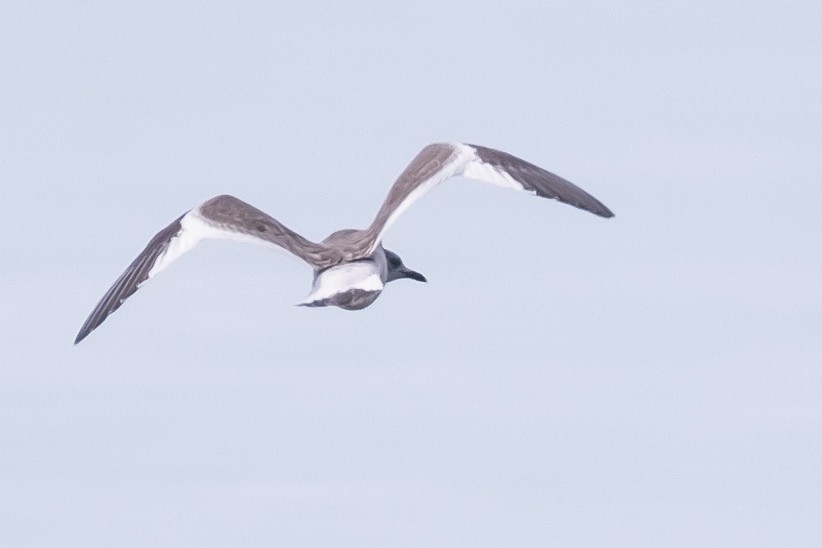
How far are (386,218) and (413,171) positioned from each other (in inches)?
56.2

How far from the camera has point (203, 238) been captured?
27.3m

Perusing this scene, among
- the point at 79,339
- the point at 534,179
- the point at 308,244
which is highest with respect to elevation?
the point at 534,179

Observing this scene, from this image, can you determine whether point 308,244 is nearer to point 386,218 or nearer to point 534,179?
point 386,218

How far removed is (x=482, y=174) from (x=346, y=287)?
4408 mm

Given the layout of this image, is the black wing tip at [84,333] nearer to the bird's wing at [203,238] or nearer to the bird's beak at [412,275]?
the bird's wing at [203,238]

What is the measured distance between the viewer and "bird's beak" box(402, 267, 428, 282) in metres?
31.0

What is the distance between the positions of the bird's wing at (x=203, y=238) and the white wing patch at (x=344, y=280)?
0.34 meters

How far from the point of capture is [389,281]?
3064cm

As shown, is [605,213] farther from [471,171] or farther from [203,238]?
[203,238]

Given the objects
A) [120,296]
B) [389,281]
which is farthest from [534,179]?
[120,296]

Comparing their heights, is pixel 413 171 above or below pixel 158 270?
above

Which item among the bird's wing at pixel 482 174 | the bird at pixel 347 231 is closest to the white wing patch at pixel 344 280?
the bird at pixel 347 231

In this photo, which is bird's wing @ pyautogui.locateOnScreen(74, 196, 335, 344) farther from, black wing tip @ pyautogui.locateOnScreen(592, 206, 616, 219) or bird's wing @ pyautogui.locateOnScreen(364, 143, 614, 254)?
black wing tip @ pyautogui.locateOnScreen(592, 206, 616, 219)

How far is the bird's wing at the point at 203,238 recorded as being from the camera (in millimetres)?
26469
